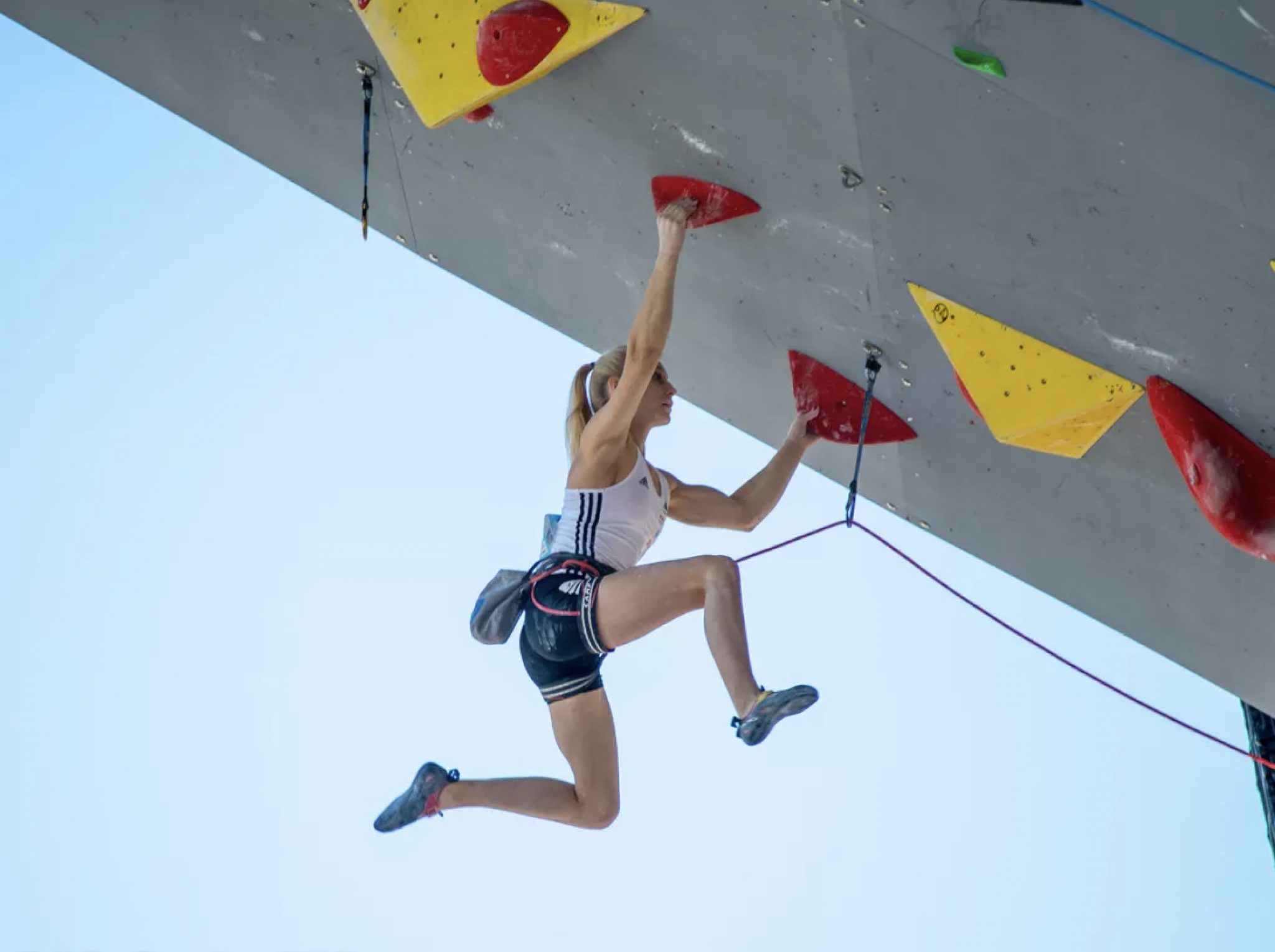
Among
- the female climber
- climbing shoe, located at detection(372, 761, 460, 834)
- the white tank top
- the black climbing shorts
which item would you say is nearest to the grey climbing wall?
the female climber

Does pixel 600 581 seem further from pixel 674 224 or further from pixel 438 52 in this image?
pixel 438 52

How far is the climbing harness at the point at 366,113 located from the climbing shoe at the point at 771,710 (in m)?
1.49

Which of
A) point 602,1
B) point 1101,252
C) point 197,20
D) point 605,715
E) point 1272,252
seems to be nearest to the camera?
point 1272,252

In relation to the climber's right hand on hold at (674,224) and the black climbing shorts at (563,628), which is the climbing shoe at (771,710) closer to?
the black climbing shorts at (563,628)

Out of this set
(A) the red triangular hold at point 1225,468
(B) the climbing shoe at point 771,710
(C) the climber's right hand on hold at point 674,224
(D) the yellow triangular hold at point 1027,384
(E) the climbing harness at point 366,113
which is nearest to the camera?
(B) the climbing shoe at point 771,710

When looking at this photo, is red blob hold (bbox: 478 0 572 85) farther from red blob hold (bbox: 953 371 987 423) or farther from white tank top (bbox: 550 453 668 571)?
red blob hold (bbox: 953 371 987 423)

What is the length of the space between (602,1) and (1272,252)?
3.72 feet

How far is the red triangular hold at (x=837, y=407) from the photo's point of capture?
327 centimetres

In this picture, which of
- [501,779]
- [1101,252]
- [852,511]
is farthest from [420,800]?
[1101,252]

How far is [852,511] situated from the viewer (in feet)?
10.7

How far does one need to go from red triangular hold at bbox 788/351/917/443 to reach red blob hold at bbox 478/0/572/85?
857mm

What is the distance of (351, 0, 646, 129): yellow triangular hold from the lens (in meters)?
Result: 2.80

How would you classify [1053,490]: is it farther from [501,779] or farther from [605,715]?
[501,779]

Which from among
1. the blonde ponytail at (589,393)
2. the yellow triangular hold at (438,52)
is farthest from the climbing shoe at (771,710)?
the yellow triangular hold at (438,52)
